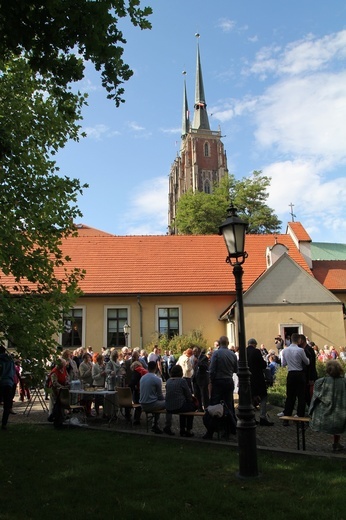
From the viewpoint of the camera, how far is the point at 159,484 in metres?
6.08

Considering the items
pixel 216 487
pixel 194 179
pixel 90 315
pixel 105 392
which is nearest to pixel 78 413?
pixel 105 392

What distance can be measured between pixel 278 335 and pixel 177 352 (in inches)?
198

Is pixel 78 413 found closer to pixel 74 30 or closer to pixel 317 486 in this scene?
pixel 317 486

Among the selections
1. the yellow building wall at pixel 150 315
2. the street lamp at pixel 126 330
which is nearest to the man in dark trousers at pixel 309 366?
the yellow building wall at pixel 150 315

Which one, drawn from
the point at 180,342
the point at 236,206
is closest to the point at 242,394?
the point at 180,342

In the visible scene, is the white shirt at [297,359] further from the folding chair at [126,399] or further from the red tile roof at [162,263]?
the red tile roof at [162,263]

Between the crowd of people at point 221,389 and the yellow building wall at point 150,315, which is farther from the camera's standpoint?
the yellow building wall at point 150,315

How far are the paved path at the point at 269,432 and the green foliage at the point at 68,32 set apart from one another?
6.44 m

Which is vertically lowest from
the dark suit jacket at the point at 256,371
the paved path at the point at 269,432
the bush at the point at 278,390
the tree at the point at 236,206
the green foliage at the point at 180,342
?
the paved path at the point at 269,432

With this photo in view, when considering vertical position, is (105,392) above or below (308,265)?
below

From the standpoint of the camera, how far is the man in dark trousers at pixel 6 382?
10180 millimetres

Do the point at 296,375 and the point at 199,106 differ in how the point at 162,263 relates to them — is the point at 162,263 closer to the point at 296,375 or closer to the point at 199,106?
the point at 296,375

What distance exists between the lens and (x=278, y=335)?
22.6 m

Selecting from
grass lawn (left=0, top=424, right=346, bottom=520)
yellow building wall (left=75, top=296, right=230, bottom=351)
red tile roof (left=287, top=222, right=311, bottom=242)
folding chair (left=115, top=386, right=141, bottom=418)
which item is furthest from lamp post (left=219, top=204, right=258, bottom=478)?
red tile roof (left=287, top=222, right=311, bottom=242)
